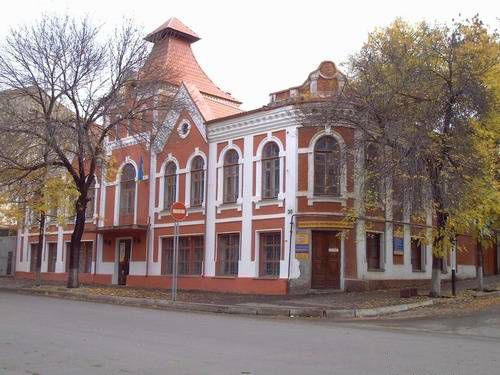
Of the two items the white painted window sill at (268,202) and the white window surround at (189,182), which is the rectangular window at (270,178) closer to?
the white painted window sill at (268,202)

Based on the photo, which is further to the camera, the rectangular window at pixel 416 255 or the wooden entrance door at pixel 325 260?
the rectangular window at pixel 416 255

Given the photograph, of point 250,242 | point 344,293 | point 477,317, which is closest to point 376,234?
point 344,293

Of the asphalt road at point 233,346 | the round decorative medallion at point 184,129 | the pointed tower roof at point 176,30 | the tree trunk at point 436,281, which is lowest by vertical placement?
the asphalt road at point 233,346

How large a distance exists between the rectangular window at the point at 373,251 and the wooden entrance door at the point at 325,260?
186cm

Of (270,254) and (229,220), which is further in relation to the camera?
(229,220)

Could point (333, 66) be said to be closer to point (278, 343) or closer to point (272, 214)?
point (272, 214)

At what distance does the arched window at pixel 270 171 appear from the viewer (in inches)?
1009

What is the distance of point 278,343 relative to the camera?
1088 cm

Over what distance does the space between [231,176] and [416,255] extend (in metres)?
9.50

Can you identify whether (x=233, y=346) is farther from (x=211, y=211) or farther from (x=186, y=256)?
(x=186, y=256)

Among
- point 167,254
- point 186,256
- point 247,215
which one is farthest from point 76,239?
point 247,215

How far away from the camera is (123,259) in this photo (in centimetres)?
3262

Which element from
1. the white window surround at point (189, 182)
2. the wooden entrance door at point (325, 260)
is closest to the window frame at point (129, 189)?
the white window surround at point (189, 182)

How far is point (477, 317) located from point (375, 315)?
109 inches
